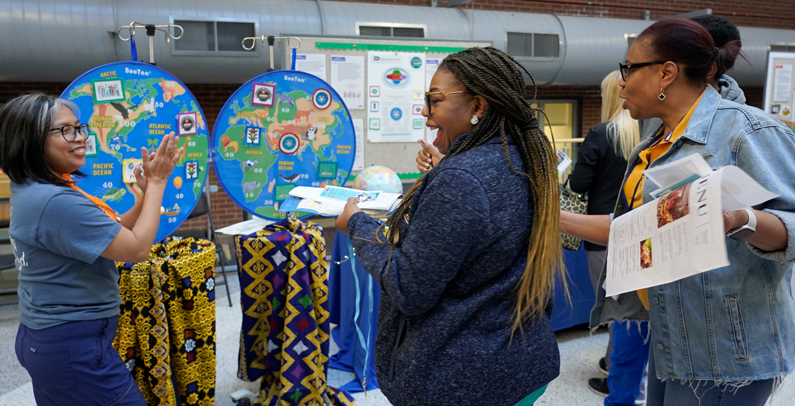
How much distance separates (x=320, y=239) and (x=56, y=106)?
1.14 m

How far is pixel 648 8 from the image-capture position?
7699mm

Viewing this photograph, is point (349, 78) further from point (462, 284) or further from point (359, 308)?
point (462, 284)

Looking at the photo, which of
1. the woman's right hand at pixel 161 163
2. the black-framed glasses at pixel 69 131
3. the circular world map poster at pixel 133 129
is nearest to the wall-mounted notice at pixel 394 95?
the circular world map poster at pixel 133 129

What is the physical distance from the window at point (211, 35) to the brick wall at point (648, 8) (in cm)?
218

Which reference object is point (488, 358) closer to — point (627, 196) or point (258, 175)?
point (627, 196)

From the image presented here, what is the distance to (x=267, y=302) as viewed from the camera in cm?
235

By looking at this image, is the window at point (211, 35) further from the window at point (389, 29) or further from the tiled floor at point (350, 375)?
the tiled floor at point (350, 375)

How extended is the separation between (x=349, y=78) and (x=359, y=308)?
5.44 feet

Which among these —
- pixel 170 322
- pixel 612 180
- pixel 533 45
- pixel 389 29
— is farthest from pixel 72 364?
pixel 533 45

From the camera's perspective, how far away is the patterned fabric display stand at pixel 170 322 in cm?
203

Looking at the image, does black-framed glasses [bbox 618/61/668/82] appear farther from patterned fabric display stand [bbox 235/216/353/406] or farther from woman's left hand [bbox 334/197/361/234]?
patterned fabric display stand [bbox 235/216/353/406]

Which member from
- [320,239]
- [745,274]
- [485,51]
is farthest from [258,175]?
[745,274]

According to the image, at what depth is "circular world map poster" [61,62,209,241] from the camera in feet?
6.31

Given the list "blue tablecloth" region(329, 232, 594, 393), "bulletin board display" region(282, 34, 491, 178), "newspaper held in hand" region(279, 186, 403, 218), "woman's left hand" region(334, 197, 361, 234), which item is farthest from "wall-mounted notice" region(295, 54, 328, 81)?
"woman's left hand" region(334, 197, 361, 234)
